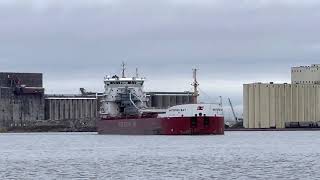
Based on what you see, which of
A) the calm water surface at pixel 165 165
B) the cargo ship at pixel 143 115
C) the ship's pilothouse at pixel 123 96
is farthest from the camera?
the ship's pilothouse at pixel 123 96

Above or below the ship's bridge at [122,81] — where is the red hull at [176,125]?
below

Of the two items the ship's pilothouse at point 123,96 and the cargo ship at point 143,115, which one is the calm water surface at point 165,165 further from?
the ship's pilothouse at point 123,96

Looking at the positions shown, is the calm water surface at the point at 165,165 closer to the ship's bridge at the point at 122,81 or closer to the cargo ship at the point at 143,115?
the cargo ship at the point at 143,115

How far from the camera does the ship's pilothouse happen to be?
552 feet

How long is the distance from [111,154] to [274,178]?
3471 cm

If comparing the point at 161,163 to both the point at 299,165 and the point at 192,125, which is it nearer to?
the point at 299,165

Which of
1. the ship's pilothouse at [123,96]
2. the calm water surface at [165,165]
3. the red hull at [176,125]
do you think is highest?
the ship's pilothouse at [123,96]

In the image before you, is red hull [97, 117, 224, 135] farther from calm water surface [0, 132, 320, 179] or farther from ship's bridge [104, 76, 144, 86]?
calm water surface [0, 132, 320, 179]

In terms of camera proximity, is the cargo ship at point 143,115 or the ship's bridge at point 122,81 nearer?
the cargo ship at point 143,115

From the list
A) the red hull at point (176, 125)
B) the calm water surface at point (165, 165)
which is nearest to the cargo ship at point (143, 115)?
the red hull at point (176, 125)

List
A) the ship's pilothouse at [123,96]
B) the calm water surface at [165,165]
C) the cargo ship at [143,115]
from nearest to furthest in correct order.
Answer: the calm water surface at [165,165]
the cargo ship at [143,115]
the ship's pilothouse at [123,96]

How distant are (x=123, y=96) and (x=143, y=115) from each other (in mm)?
10219

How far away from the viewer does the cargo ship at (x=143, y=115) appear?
146 m

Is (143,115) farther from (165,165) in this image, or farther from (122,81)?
(165,165)
